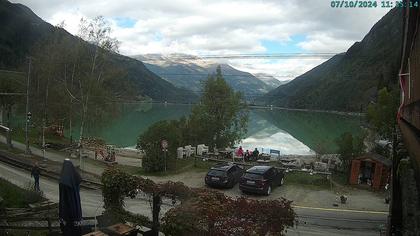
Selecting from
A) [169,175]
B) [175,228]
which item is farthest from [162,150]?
[175,228]

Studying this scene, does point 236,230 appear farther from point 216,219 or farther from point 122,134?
point 122,134

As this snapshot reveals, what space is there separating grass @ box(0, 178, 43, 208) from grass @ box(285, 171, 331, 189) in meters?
13.5

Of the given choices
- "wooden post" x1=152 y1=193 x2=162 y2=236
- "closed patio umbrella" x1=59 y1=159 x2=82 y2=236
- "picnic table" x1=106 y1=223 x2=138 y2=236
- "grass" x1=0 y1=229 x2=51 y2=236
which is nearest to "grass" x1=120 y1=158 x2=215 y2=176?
"grass" x1=0 y1=229 x2=51 y2=236

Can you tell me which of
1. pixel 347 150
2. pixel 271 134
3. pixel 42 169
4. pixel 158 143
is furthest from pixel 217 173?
pixel 271 134

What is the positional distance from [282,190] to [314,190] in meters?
1.64

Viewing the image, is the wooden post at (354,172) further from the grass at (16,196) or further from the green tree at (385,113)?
the grass at (16,196)

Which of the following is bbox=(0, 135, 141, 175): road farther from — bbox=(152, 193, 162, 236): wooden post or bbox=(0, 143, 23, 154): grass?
bbox=(152, 193, 162, 236): wooden post

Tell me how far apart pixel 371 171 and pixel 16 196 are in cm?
1743

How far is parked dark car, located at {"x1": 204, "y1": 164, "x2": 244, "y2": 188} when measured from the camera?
71.9 feet

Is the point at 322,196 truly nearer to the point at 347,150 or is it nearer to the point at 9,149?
the point at 347,150

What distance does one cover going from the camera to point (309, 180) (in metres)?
23.4

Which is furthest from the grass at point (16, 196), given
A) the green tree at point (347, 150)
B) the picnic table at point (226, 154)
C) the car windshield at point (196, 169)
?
the picnic table at point (226, 154)

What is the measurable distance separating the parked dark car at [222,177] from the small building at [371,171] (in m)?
6.60

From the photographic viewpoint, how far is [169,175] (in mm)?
25922
